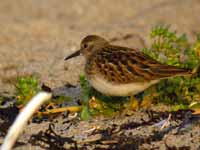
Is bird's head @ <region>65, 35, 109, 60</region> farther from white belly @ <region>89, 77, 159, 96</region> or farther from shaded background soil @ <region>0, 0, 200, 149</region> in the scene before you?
white belly @ <region>89, 77, 159, 96</region>

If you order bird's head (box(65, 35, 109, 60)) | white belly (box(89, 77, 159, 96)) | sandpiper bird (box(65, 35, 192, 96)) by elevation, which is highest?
bird's head (box(65, 35, 109, 60))

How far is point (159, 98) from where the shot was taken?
6.83 metres

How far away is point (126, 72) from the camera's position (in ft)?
21.7

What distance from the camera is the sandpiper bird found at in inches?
257

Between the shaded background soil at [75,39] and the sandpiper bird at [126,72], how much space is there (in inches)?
11.2

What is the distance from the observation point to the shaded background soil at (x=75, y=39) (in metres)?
6.04

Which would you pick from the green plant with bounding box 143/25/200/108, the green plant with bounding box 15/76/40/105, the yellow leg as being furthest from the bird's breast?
the green plant with bounding box 15/76/40/105

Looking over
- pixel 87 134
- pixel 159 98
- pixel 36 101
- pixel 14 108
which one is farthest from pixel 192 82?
pixel 36 101

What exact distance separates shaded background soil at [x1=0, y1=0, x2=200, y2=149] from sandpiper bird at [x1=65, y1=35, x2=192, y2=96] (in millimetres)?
284

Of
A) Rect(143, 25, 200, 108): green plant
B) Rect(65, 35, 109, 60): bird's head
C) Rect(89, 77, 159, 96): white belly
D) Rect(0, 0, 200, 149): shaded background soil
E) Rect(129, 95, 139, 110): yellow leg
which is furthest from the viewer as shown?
Rect(65, 35, 109, 60): bird's head

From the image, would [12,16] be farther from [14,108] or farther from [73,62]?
[14,108]

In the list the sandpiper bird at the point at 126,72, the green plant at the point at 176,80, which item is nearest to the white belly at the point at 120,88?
the sandpiper bird at the point at 126,72

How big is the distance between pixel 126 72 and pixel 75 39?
3790 millimetres

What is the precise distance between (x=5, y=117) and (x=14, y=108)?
0.19 metres
